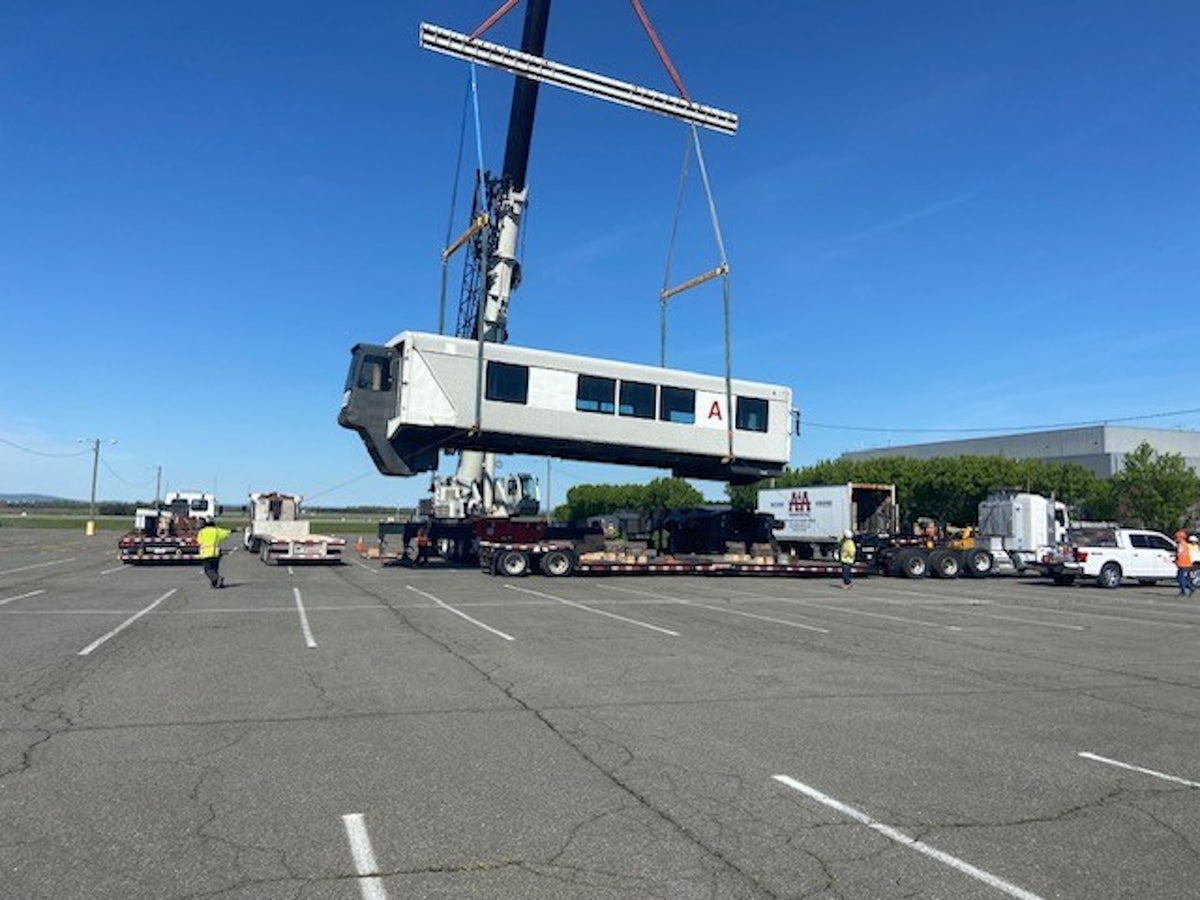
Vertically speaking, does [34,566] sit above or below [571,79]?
below

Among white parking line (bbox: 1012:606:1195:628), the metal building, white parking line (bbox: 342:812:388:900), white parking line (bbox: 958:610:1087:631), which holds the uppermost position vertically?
the metal building

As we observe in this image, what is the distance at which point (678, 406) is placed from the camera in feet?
95.0

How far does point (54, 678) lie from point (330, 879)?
671cm

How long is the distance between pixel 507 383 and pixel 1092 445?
321 ft

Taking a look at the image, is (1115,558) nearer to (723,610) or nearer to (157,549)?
(723,610)

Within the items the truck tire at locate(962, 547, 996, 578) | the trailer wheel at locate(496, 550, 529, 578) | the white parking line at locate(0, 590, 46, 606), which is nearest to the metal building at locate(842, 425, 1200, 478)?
the truck tire at locate(962, 547, 996, 578)

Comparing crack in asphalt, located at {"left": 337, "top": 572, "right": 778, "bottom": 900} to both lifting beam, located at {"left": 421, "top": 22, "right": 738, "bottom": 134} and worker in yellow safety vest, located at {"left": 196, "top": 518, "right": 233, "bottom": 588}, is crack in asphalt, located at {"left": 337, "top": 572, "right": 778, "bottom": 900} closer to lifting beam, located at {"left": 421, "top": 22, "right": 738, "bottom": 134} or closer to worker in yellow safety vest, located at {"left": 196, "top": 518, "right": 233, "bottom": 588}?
worker in yellow safety vest, located at {"left": 196, "top": 518, "right": 233, "bottom": 588}

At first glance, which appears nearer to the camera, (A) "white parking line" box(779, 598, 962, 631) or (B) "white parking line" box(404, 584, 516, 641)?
(B) "white parking line" box(404, 584, 516, 641)

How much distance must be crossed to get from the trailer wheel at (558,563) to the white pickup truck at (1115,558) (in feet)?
49.1

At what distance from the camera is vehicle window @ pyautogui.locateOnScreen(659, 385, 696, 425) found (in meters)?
28.8

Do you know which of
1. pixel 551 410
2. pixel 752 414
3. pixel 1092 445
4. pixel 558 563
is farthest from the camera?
pixel 1092 445

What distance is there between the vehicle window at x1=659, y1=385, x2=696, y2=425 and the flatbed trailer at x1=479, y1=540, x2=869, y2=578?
4.32m

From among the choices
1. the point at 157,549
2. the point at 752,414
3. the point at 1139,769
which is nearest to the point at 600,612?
the point at 1139,769

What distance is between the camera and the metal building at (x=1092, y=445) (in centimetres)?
10100
